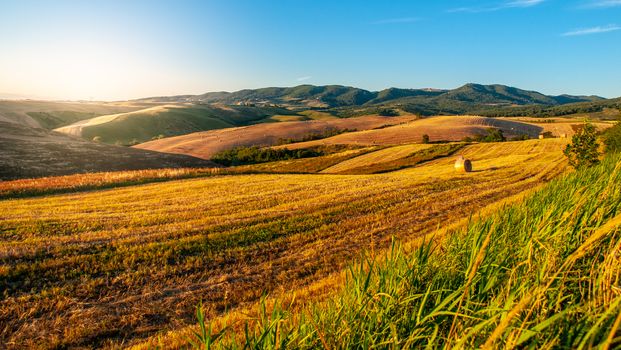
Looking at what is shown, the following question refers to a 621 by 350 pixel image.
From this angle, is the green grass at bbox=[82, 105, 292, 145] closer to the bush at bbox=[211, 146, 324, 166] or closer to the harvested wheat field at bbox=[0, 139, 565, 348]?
the bush at bbox=[211, 146, 324, 166]

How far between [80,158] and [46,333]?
51996 mm

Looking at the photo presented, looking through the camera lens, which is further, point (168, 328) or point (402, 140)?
point (402, 140)

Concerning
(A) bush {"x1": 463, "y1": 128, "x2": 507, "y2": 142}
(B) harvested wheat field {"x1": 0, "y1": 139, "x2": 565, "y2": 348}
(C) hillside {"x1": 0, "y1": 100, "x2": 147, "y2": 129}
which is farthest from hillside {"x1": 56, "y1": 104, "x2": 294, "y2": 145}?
(B) harvested wheat field {"x1": 0, "y1": 139, "x2": 565, "y2": 348}

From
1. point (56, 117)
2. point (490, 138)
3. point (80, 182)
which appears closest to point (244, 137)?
point (490, 138)

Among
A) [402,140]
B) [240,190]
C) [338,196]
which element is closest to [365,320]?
[338,196]

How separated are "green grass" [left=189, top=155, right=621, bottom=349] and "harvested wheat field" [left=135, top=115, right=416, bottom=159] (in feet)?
295

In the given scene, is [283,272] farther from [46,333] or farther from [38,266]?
[38,266]

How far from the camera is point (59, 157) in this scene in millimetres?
49312

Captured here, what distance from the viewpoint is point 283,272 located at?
9.33 meters

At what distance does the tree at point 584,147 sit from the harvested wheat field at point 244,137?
7629cm

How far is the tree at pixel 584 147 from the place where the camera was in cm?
2864

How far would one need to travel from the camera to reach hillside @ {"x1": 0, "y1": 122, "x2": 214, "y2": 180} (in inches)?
1731

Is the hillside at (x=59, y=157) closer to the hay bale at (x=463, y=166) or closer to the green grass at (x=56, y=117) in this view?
the hay bale at (x=463, y=166)

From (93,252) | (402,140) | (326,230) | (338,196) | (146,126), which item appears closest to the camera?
(93,252)
